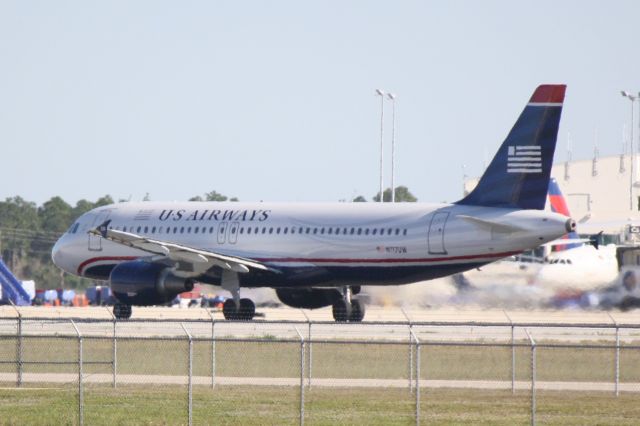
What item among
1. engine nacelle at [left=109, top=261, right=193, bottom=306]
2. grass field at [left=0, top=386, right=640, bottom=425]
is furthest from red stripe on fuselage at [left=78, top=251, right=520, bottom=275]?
grass field at [left=0, top=386, right=640, bottom=425]

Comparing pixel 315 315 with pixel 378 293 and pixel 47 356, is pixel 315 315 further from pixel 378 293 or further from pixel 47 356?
pixel 47 356

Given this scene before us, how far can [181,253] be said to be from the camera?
46.0 m

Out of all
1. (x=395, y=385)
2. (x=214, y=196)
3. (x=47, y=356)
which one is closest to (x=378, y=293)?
(x=47, y=356)

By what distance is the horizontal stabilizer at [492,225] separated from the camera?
141 feet

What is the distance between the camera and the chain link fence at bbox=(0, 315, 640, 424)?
85.3 ft

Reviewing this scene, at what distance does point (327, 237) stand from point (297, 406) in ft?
62.7

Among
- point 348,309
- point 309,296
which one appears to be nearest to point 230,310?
point 309,296

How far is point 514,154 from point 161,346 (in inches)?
451

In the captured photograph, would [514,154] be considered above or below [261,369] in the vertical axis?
above

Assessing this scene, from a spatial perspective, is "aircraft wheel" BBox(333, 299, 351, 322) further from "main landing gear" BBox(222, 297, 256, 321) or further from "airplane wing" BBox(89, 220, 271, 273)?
"main landing gear" BBox(222, 297, 256, 321)

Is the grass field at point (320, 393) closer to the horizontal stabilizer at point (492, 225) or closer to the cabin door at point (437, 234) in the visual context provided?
the horizontal stabilizer at point (492, 225)

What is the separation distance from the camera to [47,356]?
125 ft

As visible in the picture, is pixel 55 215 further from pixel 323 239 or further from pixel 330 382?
pixel 330 382

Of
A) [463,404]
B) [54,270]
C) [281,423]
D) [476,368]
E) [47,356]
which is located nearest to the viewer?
[281,423]
